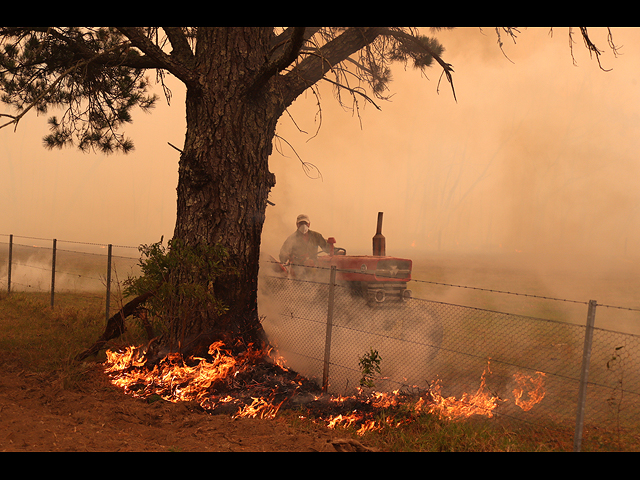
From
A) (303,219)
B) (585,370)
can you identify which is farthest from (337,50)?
(585,370)

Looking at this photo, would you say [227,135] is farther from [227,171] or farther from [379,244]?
[379,244]

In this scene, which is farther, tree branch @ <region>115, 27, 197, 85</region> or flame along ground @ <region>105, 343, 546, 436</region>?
tree branch @ <region>115, 27, 197, 85</region>

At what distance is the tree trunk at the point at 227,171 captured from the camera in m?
6.45

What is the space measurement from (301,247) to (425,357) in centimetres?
308

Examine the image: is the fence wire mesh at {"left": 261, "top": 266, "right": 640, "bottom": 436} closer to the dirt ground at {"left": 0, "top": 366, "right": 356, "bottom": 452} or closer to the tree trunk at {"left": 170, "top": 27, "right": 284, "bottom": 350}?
the tree trunk at {"left": 170, "top": 27, "right": 284, "bottom": 350}

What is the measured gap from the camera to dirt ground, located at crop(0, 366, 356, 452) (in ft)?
12.8

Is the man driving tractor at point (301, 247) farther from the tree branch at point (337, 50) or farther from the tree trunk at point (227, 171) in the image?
the tree branch at point (337, 50)

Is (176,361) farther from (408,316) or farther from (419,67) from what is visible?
(419,67)

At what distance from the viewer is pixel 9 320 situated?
968 centimetres

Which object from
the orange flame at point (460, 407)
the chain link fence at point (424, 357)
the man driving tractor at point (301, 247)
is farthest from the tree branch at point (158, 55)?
the orange flame at point (460, 407)

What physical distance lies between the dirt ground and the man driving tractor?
13.8ft

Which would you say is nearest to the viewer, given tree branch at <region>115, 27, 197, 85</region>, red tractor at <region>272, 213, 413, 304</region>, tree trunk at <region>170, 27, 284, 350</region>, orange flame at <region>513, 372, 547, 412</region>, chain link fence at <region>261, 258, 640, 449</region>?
orange flame at <region>513, 372, 547, 412</region>

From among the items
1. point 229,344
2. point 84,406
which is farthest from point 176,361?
point 84,406

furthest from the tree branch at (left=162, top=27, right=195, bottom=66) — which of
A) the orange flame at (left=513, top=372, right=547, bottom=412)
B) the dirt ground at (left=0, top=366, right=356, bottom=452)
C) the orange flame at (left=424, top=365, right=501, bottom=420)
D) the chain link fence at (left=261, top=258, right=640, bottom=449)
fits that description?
the orange flame at (left=513, top=372, right=547, bottom=412)
